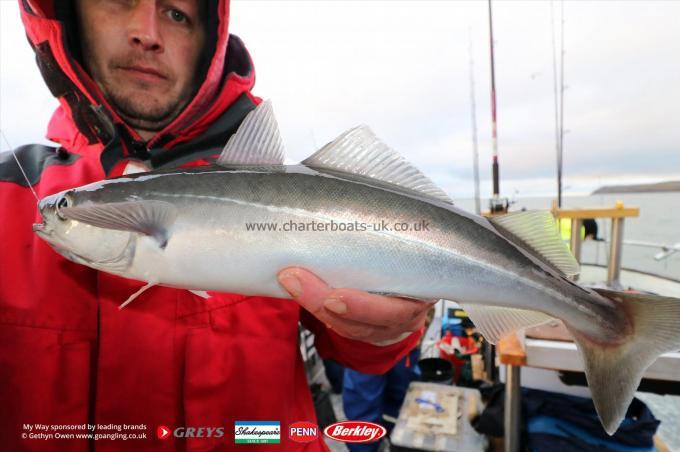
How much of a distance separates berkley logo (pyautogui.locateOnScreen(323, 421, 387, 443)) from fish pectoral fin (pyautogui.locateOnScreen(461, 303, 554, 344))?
1241 mm

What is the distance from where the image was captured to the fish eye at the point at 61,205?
56.6 inches

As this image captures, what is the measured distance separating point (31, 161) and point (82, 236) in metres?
1.24

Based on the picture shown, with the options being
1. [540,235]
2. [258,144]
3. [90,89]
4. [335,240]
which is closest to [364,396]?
[540,235]

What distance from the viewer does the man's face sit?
2152 millimetres

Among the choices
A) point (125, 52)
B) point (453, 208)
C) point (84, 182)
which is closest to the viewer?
point (453, 208)

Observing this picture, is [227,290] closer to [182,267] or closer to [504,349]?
[182,267]

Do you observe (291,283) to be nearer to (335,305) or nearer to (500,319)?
(335,305)

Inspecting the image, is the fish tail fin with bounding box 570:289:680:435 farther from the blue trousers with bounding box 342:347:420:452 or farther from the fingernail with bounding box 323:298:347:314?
the blue trousers with bounding box 342:347:420:452

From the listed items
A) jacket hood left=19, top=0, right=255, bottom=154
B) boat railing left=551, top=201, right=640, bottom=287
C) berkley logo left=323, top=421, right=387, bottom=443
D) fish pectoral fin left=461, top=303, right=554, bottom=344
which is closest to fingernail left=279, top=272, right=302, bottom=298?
fish pectoral fin left=461, top=303, right=554, bottom=344

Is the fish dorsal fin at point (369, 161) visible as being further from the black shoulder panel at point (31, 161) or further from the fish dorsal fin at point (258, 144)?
the black shoulder panel at point (31, 161)

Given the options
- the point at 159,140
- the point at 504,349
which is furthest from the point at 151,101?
the point at 504,349

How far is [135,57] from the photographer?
2.17 m

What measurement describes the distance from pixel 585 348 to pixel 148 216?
2.17 metres

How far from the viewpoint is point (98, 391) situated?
1.75 metres
